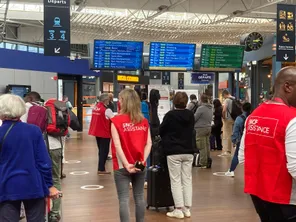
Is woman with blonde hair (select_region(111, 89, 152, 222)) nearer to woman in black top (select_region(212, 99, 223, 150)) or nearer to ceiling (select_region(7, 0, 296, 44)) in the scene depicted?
woman in black top (select_region(212, 99, 223, 150))

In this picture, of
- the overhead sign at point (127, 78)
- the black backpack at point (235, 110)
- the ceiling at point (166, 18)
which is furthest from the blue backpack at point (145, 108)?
the ceiling at point (166, 18)

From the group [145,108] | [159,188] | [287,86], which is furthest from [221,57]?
[287,86]

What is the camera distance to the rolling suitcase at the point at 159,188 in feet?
16.5

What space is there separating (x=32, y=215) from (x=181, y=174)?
7.60ft

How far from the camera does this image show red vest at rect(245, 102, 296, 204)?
6.75 ft

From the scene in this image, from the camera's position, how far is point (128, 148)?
3.68m

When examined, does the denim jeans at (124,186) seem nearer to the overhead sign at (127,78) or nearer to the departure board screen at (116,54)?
the overhead sign at (127,78)

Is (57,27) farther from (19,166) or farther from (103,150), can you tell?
(19,166)

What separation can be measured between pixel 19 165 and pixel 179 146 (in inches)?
89.9

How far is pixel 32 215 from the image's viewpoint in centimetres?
282

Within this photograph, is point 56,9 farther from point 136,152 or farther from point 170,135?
point 136,152

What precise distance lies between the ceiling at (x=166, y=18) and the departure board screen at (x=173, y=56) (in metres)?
4.57

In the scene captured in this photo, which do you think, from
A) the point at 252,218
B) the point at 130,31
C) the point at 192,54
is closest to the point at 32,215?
the point at 252,218

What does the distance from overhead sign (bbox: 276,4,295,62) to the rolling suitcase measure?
22.8ft
